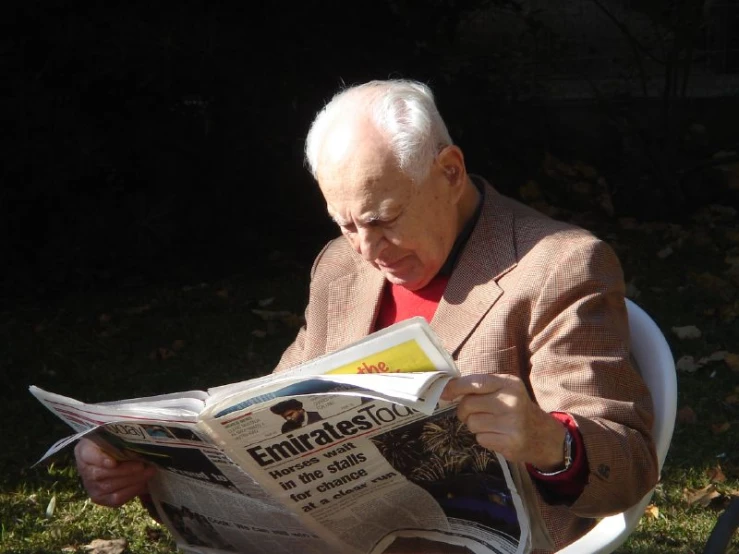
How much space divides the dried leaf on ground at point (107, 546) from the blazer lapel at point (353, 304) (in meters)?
1.42

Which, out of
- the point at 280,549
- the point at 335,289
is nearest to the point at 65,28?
the point at 335,289

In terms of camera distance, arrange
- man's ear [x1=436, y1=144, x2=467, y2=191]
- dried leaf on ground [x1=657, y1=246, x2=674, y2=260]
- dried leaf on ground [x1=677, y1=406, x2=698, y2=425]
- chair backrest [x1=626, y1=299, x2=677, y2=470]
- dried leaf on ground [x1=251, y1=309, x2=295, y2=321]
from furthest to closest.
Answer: dried leaf on ground [x1=657, y1=246, x2=674, y2=260] < dried leaf on ground [x1=251, y1=309, x2=295, y2=321] < dried leaf on ground [x1=677, y1=406, x2=698, y2=425] < man's ear [x1=436, y1=144, x2=467, y2=191] < chair backrest [x1=626, y1=299, x2=677, y2=470]

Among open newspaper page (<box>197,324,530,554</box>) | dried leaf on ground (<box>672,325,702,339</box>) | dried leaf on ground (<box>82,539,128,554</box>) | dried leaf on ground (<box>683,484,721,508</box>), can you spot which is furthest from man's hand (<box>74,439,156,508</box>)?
dried leaf on ground (<box>672,325,702,339</box>)

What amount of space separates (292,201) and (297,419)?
5.25m

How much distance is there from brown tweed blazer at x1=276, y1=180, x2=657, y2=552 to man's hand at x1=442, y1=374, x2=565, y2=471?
0.38 ft

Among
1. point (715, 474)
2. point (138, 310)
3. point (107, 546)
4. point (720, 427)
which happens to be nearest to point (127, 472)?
point (107, 546)

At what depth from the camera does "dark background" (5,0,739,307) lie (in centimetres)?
597

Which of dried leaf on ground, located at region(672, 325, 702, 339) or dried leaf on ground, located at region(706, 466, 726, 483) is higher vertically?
dried leaf on ground, located at region(706, 466, 726, 483)

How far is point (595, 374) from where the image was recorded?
1.89 m

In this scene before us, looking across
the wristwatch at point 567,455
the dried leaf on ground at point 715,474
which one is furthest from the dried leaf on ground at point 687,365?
the wristwatch at point 567,455

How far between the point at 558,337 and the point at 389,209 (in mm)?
405

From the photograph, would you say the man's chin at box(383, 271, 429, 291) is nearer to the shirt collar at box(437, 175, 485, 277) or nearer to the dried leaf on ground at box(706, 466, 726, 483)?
the shirt collar at box(437, 175, 485, 277)

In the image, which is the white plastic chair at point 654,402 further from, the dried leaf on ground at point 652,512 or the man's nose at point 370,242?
the dried leaf on ground at point 652,512

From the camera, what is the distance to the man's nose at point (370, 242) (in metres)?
2.15
